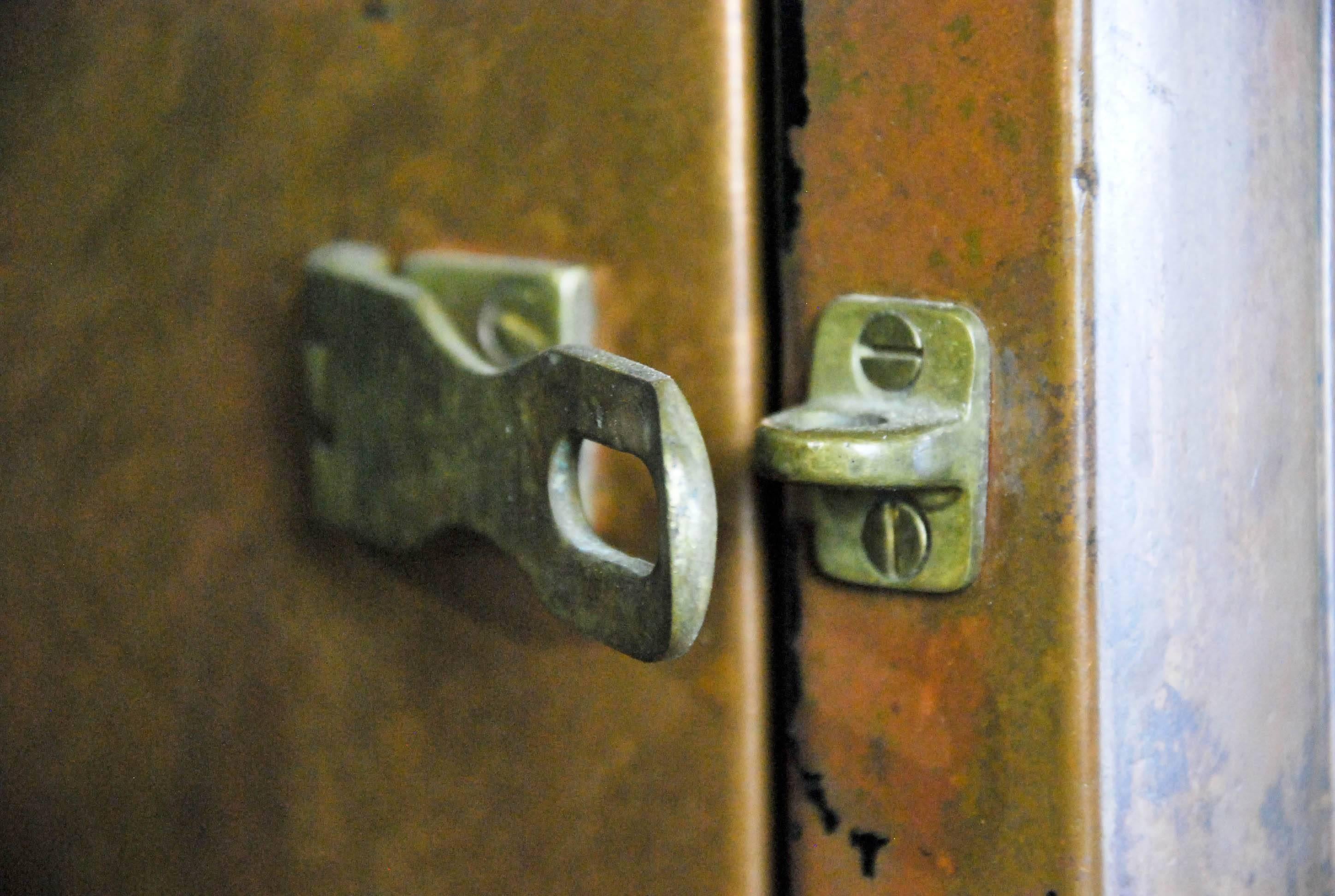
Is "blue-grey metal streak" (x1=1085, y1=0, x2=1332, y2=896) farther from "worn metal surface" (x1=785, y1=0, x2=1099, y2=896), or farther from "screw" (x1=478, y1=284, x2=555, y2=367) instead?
"screw" (x1=478, y1=284, x2=555, y2=367)

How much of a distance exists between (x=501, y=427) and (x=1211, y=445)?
247mm

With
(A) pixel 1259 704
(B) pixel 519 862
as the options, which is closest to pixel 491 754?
(B) pixel 519 862

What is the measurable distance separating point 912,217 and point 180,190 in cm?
33

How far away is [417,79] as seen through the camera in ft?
1.44

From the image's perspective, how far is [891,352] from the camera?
14.3 inches

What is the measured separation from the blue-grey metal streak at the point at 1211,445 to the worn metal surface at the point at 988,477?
0.04ft

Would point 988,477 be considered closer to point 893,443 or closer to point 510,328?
point 893,443

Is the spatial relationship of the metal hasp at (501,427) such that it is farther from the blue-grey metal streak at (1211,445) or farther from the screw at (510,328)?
the blue-grey metal streak at (1211,445)

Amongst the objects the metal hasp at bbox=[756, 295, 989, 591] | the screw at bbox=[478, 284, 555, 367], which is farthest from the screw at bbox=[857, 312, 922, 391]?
the screw at bbox=[478, 284, 555, 367]

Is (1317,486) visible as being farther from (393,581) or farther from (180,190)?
(180,190)

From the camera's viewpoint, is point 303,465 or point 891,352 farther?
point 303,465

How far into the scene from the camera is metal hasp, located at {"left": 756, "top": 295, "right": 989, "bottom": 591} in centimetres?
34

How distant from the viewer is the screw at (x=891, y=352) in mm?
357

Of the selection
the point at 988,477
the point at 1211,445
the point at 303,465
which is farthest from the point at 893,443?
the point at 303,465
